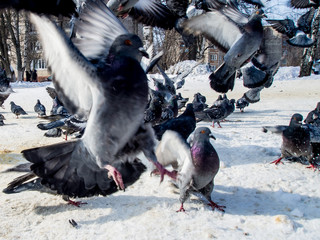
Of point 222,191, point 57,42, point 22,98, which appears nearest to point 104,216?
point 222,191

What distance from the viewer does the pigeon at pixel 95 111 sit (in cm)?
223

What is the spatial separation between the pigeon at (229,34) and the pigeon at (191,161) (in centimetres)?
133

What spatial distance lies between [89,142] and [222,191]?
5.23ft

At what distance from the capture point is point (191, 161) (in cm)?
301

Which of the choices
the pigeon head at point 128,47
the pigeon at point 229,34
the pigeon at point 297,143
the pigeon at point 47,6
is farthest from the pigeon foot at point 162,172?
the pigeon at point 297,143

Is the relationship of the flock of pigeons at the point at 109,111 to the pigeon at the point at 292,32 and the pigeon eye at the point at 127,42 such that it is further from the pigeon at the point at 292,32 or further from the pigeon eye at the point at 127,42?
the pigeon at the point at 292,32

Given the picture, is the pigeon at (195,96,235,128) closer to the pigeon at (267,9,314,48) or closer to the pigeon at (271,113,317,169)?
the pigeon at (271,113,317,169)

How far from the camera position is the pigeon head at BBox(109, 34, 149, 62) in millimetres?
2457

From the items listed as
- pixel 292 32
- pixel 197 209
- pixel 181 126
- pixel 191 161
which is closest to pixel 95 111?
pixel 191 161

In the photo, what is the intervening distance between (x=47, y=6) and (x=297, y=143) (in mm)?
3268

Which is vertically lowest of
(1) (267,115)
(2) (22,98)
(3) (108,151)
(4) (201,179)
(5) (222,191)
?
(2) (22,98)

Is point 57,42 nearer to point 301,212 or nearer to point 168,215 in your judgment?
point 168,215

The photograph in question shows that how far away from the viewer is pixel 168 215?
9.39 feet

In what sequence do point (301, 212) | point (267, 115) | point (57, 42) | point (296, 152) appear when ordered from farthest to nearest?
point (267, 115) < point (296, 152) < point (301, 212) < point (57, 42)
